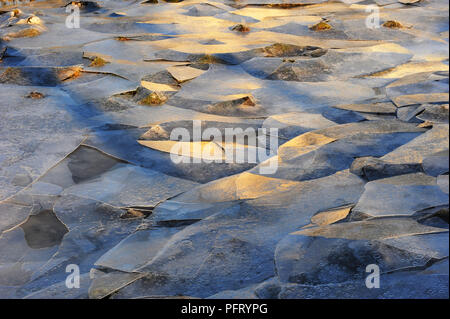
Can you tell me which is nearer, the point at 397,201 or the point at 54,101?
the point at 397,201

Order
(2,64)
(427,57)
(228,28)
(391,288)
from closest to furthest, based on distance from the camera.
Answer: (391,288) → (427,57) → (2,64) → (228,28)

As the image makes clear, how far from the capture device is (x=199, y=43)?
5148 mm

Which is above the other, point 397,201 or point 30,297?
point 397,201

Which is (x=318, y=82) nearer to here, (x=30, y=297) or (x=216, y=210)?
(x=216, y=210)

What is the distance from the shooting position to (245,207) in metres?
2.73

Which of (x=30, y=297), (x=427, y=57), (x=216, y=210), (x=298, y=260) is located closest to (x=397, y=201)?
(x=298, y=260)

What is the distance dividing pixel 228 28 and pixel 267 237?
342cm

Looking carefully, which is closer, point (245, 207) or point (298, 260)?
point (298, 260)

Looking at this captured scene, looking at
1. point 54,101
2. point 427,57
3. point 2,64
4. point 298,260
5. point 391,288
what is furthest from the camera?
point 2,64

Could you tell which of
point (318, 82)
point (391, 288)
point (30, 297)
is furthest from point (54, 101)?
point (391, 288)

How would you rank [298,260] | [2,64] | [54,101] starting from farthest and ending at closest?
[2,64]
[54,101]
[298,260]

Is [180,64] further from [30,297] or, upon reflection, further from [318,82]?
[30,297]

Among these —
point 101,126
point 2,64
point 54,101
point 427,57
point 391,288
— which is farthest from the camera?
point 2,64

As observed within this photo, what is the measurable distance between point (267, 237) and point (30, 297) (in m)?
0.90
